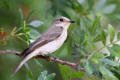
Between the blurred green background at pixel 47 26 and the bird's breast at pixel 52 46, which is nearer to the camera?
the blurred green background at pixel 47 26

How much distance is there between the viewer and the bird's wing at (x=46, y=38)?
4.12 meters

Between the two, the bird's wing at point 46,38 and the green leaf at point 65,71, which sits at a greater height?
the bird's wing at point 46,38

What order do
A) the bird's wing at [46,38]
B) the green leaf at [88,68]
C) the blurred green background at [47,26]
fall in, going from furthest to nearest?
the bird's wing at [46,38], the blurred green background at [47,26], the green leaf at [88,68]

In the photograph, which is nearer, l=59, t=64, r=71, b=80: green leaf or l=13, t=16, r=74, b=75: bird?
l=59, t=64, r=71, b=80: green leaf

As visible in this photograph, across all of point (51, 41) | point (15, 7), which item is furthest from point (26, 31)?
point (15, 7)

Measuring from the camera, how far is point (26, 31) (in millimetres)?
3928

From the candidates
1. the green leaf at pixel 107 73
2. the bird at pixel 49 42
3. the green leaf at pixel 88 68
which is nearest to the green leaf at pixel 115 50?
the green leaf at pixel 107 73

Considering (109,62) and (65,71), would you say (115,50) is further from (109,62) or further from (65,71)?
(65,71)

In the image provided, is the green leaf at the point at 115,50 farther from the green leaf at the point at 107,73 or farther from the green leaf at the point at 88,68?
the green leaf at the point at 88,68

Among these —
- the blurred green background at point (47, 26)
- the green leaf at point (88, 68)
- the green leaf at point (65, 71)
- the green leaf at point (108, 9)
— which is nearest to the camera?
the green leaf at point (88, 68)

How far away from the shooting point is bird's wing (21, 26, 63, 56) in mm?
4121

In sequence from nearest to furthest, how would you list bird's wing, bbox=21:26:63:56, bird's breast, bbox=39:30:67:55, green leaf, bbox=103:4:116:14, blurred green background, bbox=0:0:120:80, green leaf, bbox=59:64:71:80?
green leaf, bbox=59:64:71:80 < blurred green background, bbox=0:0:120:80 < bird's wing, bbox=21:26:63:56 < bird's breast, bbox=39:30:67:55 < green leaf, bbox=103:4:116:14

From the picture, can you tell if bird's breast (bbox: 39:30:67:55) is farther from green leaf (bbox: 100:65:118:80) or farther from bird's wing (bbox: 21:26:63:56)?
green leaf (bbox: 100:65:118:80)

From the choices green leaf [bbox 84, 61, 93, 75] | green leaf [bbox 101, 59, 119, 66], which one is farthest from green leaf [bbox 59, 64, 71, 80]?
green leaf [bbox 101, 59, 119, 66]
